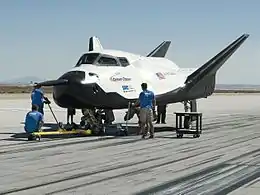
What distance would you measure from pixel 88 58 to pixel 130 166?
32.7 ft

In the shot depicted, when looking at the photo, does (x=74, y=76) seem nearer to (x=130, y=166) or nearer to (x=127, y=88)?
(x=127, y=88)

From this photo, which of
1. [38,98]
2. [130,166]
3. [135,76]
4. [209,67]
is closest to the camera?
[130,166]

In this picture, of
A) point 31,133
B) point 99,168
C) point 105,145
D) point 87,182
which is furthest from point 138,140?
point 87,182

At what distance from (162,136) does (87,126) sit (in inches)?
122

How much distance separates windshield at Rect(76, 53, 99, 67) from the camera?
21.9m

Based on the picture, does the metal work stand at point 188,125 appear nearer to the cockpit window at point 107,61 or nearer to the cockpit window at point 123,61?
the cockpit window at point 123,61

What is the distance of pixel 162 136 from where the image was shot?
21.4 meters

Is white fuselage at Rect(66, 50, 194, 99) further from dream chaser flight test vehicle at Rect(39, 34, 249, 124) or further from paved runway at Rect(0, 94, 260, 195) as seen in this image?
paved runway at Rect(0, 94, 260, 195)

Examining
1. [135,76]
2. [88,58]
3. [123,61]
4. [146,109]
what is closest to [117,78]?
[135,76]

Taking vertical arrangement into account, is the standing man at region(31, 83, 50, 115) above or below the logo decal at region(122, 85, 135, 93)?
below

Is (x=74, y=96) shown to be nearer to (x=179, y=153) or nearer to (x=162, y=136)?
(x=162, y=136)

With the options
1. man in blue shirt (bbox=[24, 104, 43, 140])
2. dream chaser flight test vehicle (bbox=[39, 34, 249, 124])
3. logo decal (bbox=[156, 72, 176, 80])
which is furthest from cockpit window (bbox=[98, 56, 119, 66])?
man in blue shirt (bbox=[24, 104, 43, 140])

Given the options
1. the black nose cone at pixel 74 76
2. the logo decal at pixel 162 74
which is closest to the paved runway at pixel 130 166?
the black nose cone at pixel 74 76

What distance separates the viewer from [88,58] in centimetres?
2205
